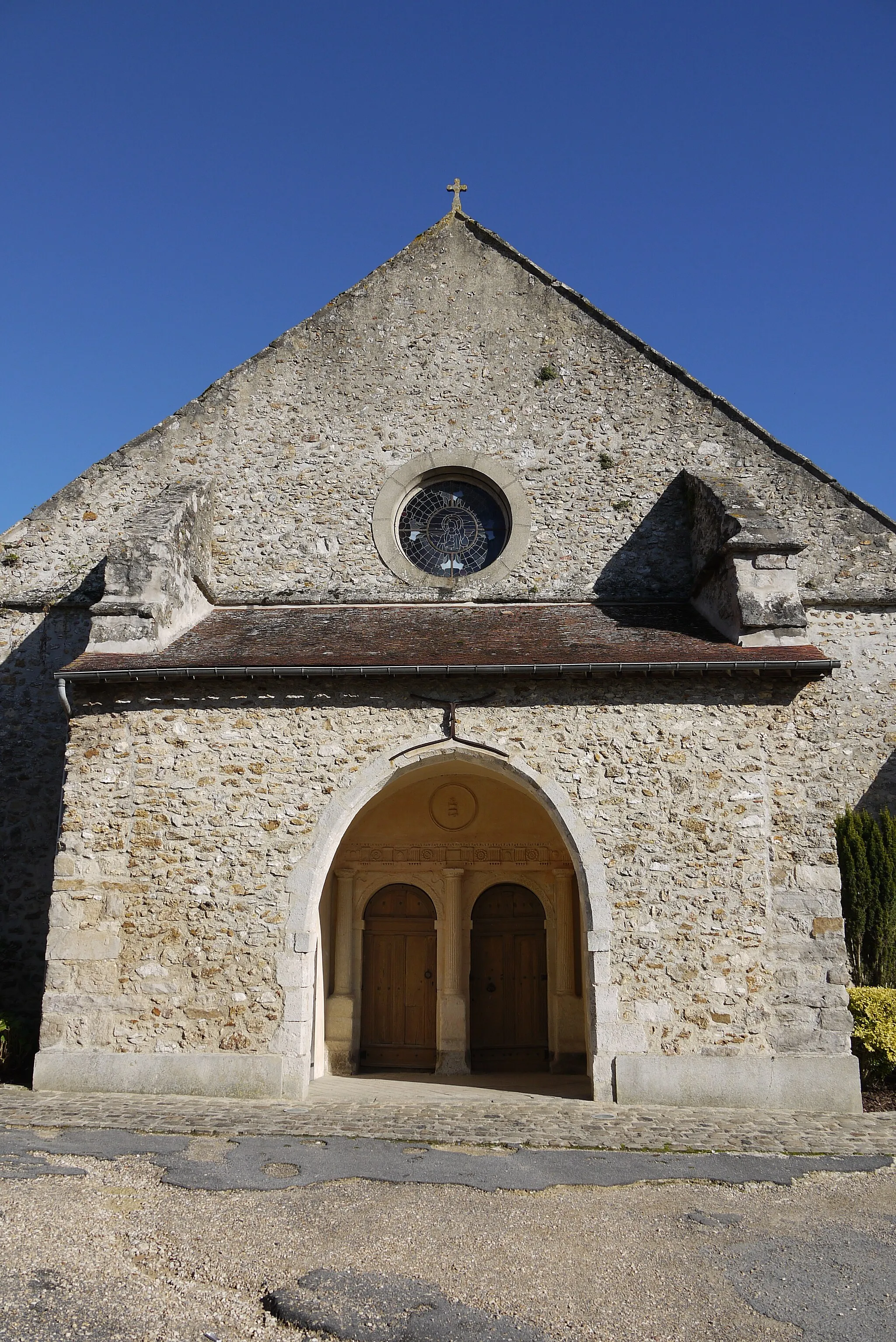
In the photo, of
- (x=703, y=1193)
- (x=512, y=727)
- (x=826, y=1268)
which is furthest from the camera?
(x=512, y=727)

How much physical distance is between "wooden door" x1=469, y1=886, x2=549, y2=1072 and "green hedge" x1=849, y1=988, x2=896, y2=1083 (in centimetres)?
319

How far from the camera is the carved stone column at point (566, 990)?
357 inches

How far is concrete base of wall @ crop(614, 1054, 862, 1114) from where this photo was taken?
6.88 m

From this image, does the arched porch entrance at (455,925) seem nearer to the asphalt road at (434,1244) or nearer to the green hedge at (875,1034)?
the green hedge at (875,1034)

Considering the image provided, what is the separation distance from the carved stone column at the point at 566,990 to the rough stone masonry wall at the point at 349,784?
7.12 feet

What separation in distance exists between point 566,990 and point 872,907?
10.0 ft

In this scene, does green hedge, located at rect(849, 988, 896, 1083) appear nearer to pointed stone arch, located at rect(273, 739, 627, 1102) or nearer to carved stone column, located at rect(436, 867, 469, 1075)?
pointed stone arch, located at rect(273, 739, 627, 1102)

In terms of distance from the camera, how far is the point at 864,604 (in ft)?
30.9

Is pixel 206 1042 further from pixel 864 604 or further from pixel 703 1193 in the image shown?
pixel 864 604

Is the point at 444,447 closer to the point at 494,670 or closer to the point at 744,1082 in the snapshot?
the point at 494,670

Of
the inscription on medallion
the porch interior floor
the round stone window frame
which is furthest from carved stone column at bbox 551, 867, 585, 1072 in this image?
the round stone window frame

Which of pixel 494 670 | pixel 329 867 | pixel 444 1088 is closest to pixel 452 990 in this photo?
pixel 444 1088

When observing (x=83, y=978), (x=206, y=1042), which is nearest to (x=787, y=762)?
(x=206, y=1042)

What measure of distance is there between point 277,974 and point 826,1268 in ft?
14.8
